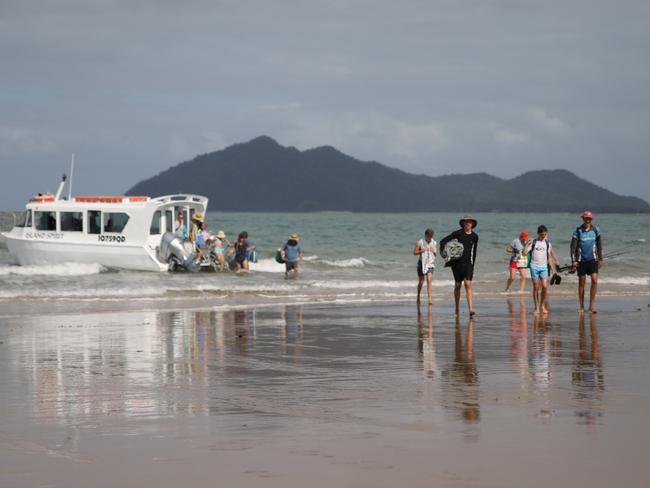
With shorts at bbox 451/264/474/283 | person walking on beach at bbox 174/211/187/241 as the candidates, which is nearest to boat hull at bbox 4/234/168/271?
person walking on beach at bbox 174/211/187/241

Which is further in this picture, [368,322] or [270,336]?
[368,322]

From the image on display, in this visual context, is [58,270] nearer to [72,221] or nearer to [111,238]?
[72,221]

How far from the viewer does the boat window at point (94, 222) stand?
102ft

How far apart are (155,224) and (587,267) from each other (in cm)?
1689

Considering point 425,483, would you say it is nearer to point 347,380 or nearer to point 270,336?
point 347,380

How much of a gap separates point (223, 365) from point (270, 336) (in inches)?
128

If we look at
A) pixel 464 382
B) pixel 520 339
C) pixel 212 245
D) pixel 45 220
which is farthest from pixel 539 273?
pixel 45 220

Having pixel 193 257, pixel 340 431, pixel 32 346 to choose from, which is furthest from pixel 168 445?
pixel 193 257

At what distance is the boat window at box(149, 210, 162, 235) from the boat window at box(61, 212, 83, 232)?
8.11 feet

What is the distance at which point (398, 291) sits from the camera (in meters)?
25.1

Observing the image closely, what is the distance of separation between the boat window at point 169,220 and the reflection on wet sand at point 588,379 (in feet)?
63.5

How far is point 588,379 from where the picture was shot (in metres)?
9.80

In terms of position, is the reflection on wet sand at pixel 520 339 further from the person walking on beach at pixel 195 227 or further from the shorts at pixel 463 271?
the person walking on beach at pixel 195 227

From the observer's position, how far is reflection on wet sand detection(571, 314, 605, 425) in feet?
26.5
